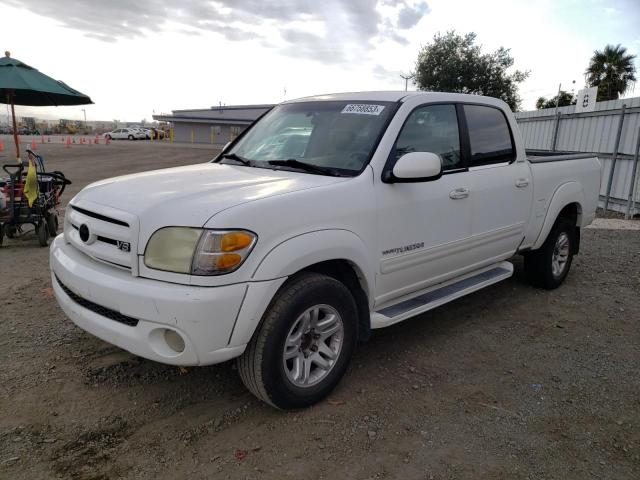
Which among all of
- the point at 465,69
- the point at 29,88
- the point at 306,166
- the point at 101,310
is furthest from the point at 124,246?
the point at 465,69

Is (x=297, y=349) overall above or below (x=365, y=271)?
below

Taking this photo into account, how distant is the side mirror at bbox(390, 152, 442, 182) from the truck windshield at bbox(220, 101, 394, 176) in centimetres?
24

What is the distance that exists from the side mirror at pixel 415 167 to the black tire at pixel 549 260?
2.57 m

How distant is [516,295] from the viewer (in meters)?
5.22

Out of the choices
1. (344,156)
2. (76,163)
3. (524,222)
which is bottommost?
(76,163)

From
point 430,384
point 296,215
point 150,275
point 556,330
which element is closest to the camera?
point 150,275

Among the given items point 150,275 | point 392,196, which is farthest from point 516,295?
point 150,275

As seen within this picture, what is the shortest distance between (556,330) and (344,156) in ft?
8.24

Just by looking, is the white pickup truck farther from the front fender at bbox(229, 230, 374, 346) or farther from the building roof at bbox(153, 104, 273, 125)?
the building roof at bbox(153, 104, 273, 125)

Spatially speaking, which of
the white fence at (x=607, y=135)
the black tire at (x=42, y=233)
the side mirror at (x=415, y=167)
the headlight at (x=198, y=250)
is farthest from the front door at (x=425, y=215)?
the white fence at (x=607, y=135)

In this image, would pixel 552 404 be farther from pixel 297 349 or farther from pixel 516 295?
pixel 516 295

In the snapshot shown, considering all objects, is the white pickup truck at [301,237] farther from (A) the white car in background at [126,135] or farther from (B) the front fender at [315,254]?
Answer: (A) the white car in background at [126,135]

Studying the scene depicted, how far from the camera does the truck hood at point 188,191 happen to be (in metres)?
2.60

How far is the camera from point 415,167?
3156 mm
